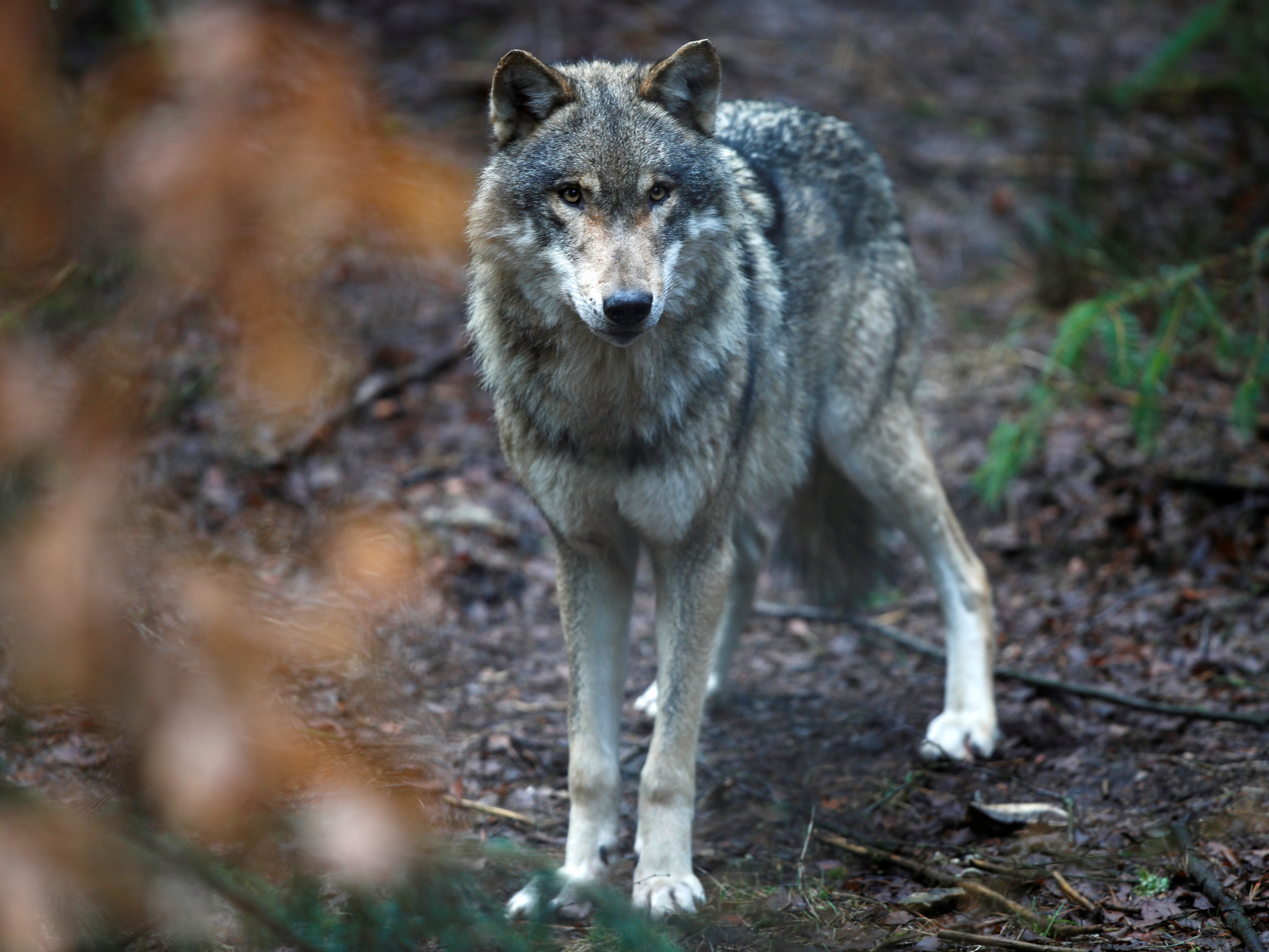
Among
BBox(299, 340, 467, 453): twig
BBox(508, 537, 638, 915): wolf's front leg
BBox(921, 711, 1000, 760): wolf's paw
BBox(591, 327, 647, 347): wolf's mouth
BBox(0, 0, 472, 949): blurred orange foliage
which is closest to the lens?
BBox(0, 0, 472, 949): blurred orange foliage

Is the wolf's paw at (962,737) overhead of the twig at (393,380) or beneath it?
beneath

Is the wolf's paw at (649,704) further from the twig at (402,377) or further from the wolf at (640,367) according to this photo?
the twig at (402,377)

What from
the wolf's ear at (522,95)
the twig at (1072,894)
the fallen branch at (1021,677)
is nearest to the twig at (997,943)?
the twig at (1072,894)

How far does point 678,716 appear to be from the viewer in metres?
3.42

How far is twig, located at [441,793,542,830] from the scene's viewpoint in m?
3.81

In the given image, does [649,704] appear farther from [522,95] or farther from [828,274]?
[522,95]

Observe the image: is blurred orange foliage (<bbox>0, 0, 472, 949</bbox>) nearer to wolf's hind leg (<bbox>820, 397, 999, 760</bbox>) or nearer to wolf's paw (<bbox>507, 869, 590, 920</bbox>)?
wolf's paw (<bbox>507, 869, 590, 920</bbox>)

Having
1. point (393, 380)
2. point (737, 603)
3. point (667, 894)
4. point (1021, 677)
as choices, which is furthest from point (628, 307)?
point (393, 380)

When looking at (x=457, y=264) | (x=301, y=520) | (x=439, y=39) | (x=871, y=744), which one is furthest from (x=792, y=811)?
(x=439, y=39)

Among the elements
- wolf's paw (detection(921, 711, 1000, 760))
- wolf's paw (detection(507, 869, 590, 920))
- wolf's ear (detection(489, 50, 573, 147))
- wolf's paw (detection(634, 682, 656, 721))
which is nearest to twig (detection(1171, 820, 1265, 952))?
wolf's paw (detection(921, 711, 1000, 760))

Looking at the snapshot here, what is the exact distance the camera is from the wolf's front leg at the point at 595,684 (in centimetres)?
342

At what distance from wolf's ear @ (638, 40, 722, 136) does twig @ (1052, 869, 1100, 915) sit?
2.66 meters

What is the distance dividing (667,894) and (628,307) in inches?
72.3

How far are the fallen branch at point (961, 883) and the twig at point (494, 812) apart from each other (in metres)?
1.07
